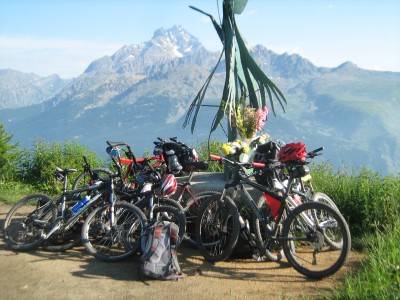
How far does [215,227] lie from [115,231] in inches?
51.3

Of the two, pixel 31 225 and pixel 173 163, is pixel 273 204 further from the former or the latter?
pixel 31 225

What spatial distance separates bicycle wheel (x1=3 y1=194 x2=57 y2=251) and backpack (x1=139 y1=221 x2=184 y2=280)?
5.54ft

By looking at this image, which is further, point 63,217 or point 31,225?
point 31,225

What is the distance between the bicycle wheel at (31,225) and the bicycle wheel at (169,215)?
4.86ft

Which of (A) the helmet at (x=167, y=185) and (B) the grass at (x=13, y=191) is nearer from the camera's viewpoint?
(A) the helmet at (x=167, y=185)

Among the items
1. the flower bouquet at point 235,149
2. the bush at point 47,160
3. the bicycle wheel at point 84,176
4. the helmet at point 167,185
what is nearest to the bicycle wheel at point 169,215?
the helmet at point 167,185

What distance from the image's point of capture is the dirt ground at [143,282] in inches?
179

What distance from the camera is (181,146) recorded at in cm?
730

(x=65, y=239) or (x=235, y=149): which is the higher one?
(x=235, y=149)

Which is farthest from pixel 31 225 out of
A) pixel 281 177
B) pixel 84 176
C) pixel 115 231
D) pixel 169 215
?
pixel 281 177

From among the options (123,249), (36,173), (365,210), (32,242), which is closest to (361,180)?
(365,210)

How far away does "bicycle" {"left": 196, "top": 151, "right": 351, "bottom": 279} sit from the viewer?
4.77 m

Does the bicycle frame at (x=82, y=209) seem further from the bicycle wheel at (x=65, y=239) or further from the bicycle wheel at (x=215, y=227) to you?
the bicycle wheel at (x=215, y=227)

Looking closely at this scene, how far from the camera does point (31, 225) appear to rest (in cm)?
619
